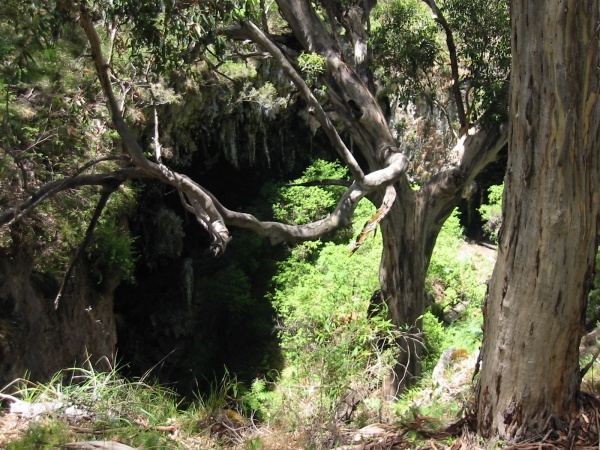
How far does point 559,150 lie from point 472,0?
17.2 ft

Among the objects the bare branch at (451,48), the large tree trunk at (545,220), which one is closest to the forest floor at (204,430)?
the large tree trunk at (545,220)

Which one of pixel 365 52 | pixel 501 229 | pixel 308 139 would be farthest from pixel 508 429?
pixel 308 139

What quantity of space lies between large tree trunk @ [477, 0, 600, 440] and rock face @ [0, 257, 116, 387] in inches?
171

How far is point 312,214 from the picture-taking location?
14.4m

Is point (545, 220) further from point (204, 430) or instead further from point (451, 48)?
point (451, 48)

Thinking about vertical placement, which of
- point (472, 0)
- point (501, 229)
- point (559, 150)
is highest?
point (472, 0)

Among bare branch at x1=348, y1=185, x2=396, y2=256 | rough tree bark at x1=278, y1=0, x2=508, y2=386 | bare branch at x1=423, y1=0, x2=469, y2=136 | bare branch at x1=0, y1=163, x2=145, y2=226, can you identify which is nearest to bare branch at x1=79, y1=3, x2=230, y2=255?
bare branch at x1=0, y1=163, x2=145, y2=226

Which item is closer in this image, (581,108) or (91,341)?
(581,108)

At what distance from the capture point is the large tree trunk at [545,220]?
305 cm

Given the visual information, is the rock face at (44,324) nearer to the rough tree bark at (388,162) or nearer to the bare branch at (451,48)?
the rough tree bark at (388,162)

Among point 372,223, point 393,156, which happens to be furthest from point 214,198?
point 393,156

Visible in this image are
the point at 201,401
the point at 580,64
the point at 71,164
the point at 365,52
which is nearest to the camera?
the point at 580,64

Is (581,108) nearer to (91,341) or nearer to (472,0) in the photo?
(472,0)

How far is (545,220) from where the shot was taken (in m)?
3.12
